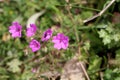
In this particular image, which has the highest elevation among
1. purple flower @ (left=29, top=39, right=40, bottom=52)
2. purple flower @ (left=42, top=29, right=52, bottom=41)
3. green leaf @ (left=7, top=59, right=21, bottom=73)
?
purple flower @ (left=42, top=29, right=52, bottom=41)

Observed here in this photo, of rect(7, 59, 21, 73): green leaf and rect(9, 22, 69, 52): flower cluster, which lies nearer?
rect(9, 22, 69, 52): flower cluster

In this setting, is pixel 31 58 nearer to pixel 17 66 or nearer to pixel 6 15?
pixel 17 66

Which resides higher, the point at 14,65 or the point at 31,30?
the point at 31,30

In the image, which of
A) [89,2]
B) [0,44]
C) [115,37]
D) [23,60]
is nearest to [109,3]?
[115,37]

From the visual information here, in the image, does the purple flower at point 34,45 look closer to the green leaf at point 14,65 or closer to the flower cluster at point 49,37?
the flower cluster at point 49,37

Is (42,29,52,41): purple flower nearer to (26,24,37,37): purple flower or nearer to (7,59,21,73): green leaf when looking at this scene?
(26,24,37,37): purple flower

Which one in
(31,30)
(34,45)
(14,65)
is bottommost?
(14,65)

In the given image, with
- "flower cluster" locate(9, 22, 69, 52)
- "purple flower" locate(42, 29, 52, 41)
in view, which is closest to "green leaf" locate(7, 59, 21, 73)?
"flower cluster" locate(9, 22, 69, 52)

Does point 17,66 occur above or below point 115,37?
below

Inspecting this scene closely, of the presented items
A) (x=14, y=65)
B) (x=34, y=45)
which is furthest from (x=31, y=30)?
(x=14, y=65)

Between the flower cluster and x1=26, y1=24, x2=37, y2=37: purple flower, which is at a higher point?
x1=26, y1=24, x2=37, y2=37: purple flower

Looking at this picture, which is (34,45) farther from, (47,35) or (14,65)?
(14,65)
